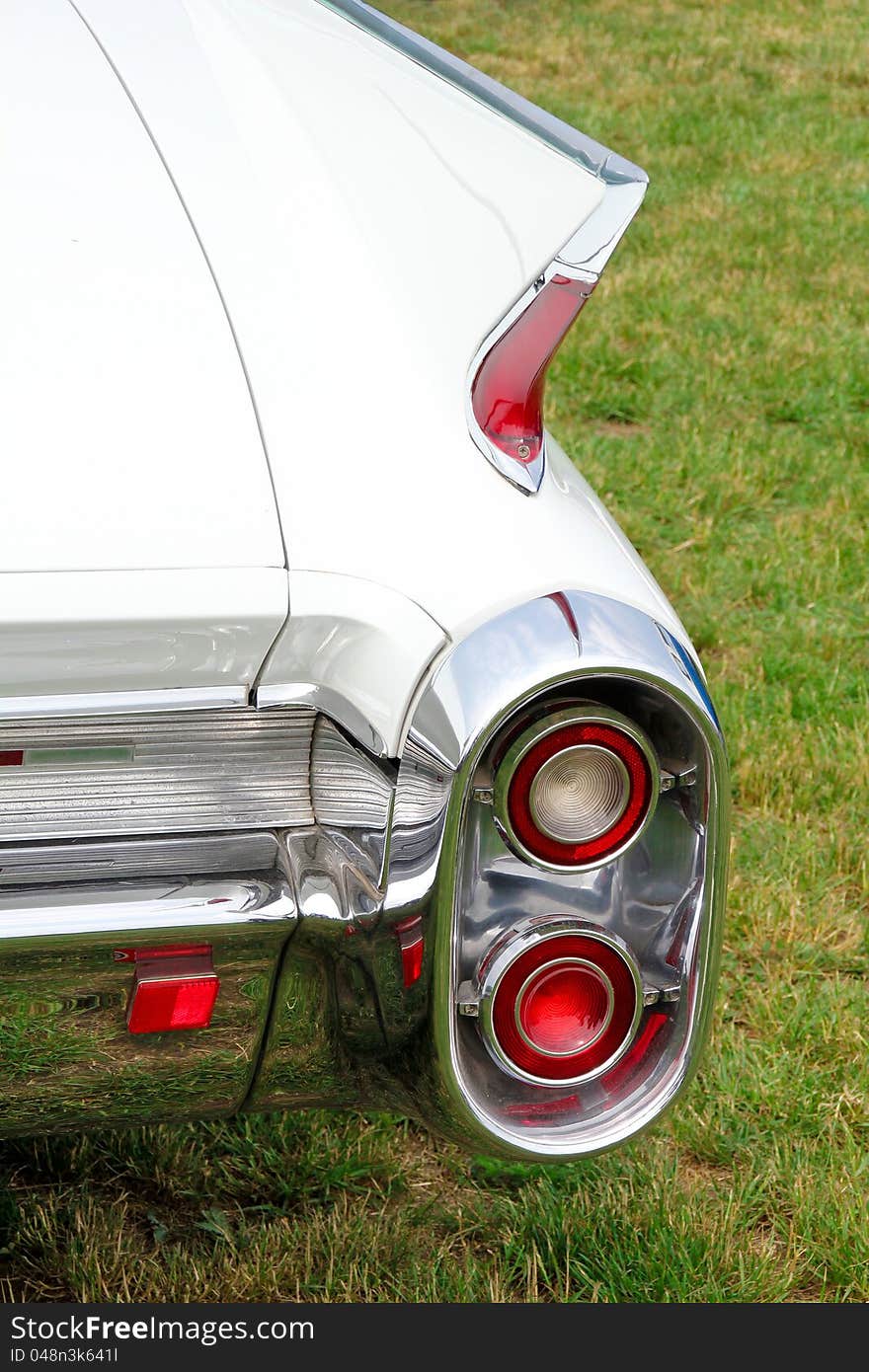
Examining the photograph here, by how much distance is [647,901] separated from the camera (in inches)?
61.2

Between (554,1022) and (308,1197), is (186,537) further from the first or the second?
(308,1197)

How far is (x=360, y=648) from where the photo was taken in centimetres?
141

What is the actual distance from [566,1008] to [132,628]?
62cm

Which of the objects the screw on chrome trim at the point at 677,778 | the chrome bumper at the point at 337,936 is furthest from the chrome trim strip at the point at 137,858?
the screw on chrome trim at the point at 677,778

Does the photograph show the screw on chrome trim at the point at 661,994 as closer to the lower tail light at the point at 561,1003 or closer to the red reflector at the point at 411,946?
the lower tail light at the point at 561,1003

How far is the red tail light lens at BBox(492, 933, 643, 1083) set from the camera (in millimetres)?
1487

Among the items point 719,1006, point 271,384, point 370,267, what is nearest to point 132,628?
point 271,384

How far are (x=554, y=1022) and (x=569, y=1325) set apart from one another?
0.59 m

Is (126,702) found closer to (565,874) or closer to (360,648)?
(360,648)

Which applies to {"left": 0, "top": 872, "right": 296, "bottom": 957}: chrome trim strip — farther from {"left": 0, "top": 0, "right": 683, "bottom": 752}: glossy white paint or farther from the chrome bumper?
{"left": 0, "top": 0, "right": 683, "bottom": 752}: glossy white paint

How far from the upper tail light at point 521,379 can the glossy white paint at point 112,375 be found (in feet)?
0.93

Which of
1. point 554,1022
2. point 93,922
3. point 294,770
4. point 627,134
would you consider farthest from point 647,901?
point 627,134

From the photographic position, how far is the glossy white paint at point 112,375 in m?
1.37

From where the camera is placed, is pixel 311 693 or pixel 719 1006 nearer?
pixel 311 693
